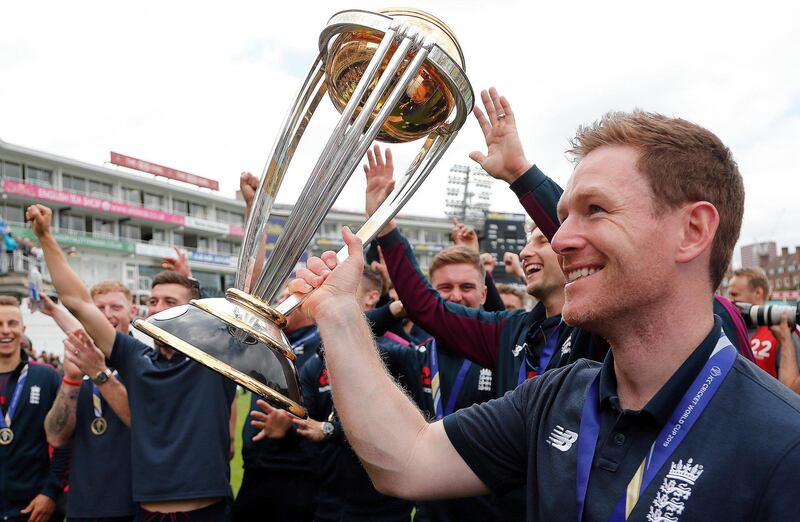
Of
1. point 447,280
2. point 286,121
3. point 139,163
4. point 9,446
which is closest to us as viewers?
point 286,121

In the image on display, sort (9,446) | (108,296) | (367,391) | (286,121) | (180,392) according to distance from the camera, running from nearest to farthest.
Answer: (367,391) < (286,121) < (180,392) < (9,446) < (108,296)

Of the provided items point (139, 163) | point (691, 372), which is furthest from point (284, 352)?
point (139, 163)

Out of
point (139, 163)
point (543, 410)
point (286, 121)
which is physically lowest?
point (543, 410)

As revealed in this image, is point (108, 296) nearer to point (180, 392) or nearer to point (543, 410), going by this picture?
point (180, 392)

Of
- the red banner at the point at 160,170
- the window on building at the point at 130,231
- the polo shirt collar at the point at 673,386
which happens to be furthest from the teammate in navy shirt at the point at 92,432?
the red banner at the point at 160,170

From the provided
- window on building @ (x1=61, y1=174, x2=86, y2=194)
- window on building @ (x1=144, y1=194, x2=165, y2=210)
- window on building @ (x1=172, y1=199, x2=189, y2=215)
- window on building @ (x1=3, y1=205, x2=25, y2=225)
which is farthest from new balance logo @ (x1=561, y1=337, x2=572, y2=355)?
window on building @ (x1=172, y1=199, x2=189, y2=215)

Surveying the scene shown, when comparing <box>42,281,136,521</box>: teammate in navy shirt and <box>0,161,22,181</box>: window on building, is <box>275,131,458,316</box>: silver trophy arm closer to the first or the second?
<box>42,281,136,521</box>: teammate in navy shirt

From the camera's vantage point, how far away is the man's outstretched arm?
1565 millimetres

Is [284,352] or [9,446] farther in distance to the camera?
[9,446]

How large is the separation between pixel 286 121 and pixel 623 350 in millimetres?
1101

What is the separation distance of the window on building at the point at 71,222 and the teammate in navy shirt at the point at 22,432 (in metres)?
50.9

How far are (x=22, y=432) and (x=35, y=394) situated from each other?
0.84ft

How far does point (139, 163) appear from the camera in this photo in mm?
58719

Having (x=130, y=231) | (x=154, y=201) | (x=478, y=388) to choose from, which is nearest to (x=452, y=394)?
(x=478, y=388)
